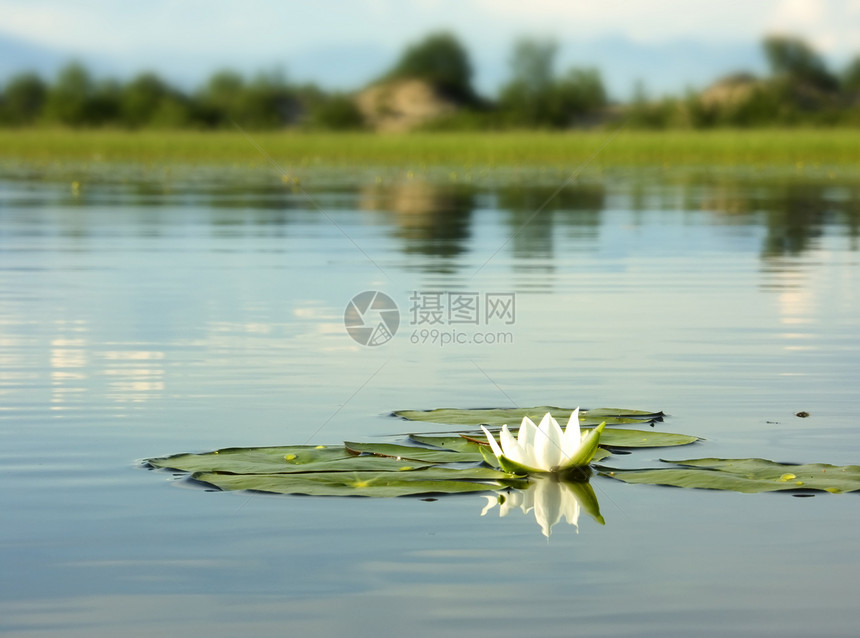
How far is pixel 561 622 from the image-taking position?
3514 millimetres

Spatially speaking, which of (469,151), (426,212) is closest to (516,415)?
(426,212)

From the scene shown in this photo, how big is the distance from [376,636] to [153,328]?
6.13 metres

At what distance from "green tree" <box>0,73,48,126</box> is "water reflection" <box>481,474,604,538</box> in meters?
110

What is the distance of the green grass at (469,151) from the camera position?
48094mm

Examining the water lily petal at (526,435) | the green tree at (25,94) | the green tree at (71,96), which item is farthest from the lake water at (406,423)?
the green tree at (25,94)

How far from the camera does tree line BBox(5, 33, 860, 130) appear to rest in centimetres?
8744

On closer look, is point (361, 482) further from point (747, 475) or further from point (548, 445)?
point (747, 475)

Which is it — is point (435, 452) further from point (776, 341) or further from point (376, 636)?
point (776, 341)

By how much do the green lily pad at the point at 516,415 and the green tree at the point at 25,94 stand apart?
10878 cm

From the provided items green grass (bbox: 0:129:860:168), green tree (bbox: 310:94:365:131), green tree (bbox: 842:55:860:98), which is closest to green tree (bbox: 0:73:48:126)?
green tree (bbox: 310:94:365:131)

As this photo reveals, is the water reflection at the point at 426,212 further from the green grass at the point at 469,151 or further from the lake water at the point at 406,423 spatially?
the green grass at the point at 469,151

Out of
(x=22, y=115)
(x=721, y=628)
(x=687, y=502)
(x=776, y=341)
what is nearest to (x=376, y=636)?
(x=721, y=628)

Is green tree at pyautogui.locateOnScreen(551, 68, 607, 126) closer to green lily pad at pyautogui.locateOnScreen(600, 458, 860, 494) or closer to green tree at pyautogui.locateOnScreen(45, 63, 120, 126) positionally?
green tree at pyautogui.locateOnScreen(45, 63, 120, 126)

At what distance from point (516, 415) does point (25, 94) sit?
115166 millimetres
